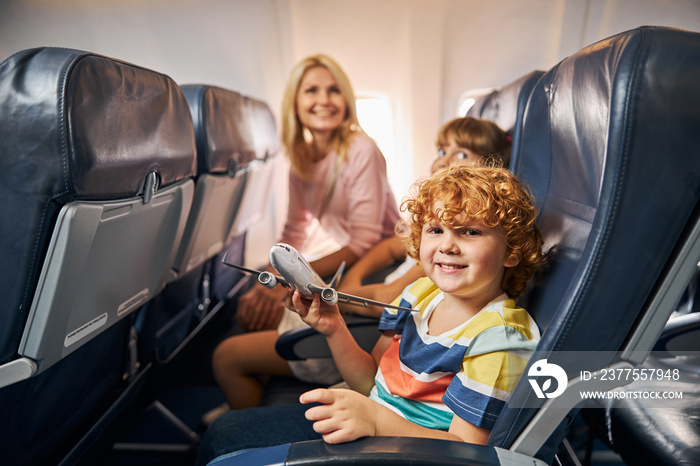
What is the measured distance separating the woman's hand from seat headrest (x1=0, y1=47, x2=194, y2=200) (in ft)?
3.46

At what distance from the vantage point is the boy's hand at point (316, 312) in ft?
3.65

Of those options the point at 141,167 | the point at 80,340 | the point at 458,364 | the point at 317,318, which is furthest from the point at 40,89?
the point at 458,364

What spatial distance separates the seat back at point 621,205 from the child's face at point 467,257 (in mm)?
129

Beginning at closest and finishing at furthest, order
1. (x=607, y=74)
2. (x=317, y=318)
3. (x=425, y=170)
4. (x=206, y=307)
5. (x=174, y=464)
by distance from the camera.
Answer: (x=607, y=74)
(x=317, y=318)
(x=174, y=464)
(x=206, y=307)
(x=425, y=170)

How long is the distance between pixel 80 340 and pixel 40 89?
22.9 inches

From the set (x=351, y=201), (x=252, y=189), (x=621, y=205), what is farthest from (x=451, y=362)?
(x=252, y=189)

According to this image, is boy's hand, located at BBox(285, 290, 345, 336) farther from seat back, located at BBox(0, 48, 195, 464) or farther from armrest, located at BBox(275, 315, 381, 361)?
seat back, located at BBox(0, 48, 195, 464)

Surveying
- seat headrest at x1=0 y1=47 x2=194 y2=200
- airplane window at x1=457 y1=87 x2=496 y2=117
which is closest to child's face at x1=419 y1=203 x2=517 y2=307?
seat headrest at x1=0 y1=47 x2=194 y2=200

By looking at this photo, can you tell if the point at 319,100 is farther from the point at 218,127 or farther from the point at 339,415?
the point at 339,415

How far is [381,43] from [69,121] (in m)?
3.29

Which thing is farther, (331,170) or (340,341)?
(331,170)

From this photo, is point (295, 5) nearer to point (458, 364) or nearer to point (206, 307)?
point (206, 307)

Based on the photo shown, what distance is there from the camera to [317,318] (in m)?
1.14

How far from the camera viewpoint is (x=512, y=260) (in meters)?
1.08
